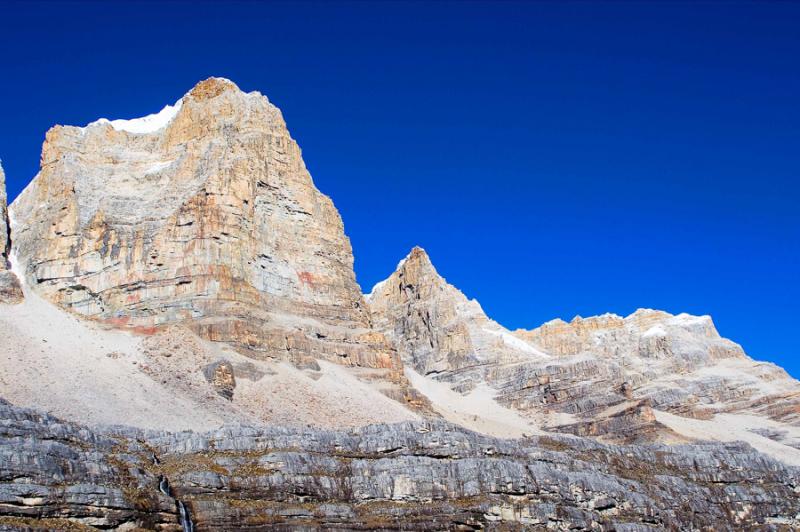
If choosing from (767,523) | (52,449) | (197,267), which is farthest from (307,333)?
(52,449)

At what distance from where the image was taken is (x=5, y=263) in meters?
132

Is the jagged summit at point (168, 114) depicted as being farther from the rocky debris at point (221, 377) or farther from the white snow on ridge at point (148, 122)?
the rocky debris at point (221, 377)

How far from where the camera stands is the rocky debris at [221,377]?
115 m

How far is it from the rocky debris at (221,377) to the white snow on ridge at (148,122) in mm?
58181

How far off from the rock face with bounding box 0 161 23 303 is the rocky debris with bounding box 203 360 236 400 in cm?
2823

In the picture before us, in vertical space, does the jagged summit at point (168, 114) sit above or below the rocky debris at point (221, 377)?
above

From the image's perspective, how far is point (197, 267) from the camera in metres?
135

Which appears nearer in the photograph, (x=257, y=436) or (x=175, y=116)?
(x=257, y=436)

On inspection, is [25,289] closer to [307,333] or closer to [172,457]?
[307,333]

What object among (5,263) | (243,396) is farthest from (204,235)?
(243,396)

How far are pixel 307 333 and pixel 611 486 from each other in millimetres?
59387

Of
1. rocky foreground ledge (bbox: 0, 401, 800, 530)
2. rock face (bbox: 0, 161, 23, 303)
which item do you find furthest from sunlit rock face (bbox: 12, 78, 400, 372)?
rocky foreground ledge (bbox: 0, 401, 800, 530)

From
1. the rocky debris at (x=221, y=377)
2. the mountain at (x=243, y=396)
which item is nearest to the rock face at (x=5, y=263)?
the mountain at (x=243, y=396)

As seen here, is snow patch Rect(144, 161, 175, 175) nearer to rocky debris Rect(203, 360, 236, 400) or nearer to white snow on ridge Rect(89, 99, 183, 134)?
white snow on ridge Rect(89, 99, 183, 134)
